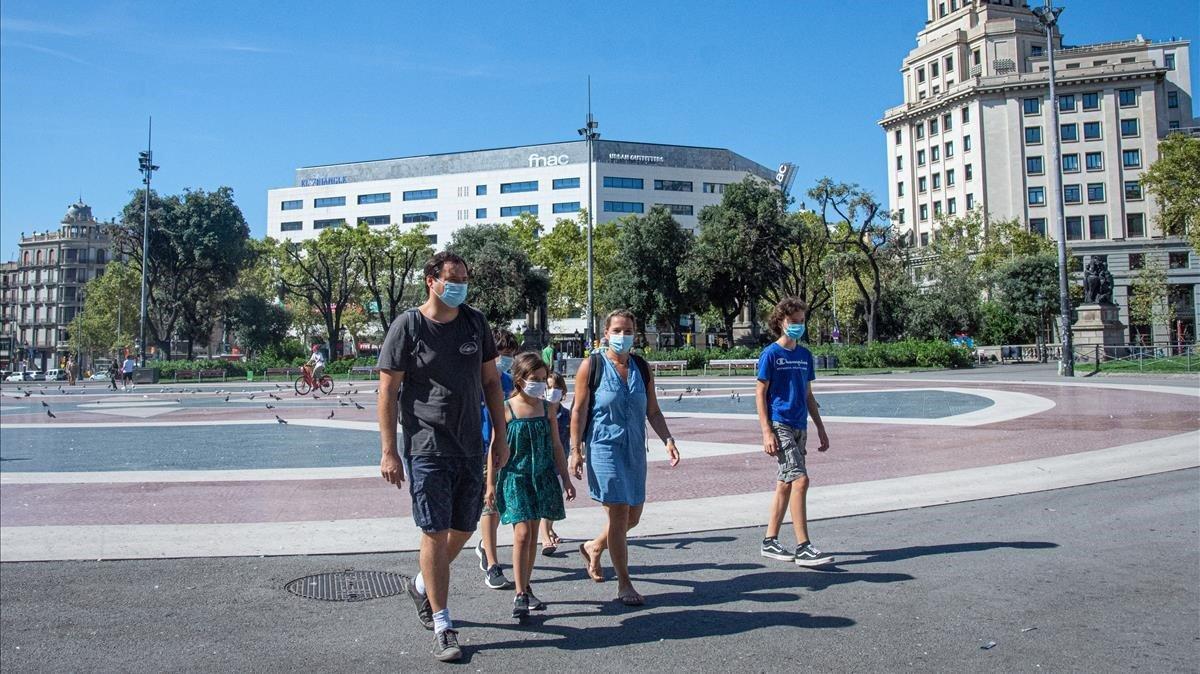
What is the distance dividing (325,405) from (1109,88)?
75.5m

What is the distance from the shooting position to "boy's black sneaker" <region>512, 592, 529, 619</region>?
172 inches

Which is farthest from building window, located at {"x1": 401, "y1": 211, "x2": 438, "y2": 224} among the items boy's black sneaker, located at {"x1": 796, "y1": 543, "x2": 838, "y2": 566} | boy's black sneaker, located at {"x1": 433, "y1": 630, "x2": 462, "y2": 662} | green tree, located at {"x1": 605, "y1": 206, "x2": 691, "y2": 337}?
boy's black sneaker, located at {"x1": 433, "y1": 630, "x2": 462, "y2": 662}

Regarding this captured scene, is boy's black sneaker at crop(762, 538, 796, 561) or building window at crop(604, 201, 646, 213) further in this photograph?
building window at crop(604, 201, 646, 213)

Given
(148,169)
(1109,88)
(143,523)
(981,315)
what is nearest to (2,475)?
(143,523)

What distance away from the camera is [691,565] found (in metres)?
5.50

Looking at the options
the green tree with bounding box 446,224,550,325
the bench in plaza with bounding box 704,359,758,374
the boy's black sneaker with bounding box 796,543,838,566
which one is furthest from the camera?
the green tree with bounding box 446,224,550,325

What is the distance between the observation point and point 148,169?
1740 inches

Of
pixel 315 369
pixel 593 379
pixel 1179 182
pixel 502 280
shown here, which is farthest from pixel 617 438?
pixel 502 280

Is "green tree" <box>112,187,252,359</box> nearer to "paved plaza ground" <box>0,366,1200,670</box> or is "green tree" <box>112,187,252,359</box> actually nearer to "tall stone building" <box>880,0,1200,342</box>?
"paved plaza ground" <box>0,366,1200,670</box>

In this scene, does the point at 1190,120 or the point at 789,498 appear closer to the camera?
the point at 789,498

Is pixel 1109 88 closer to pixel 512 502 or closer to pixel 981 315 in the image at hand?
pixel 981 315

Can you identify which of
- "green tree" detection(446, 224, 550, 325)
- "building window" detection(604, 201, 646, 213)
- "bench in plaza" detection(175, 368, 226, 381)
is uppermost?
"building window" detection(604, 201, 646, 213)

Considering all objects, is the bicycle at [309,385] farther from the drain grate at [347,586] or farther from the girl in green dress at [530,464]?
the girl in green dress at [530,464]

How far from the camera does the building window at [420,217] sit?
92.4 m
